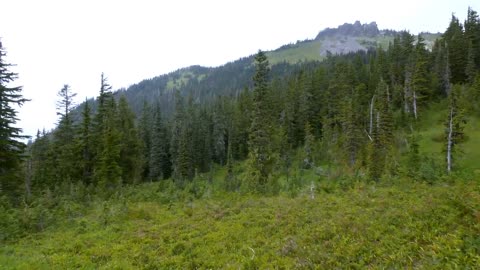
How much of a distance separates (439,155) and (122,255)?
1678 inches

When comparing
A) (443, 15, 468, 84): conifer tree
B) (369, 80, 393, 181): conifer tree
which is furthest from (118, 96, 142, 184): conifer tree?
(443, 15, 468, 84): conifer tree

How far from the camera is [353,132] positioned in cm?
4722

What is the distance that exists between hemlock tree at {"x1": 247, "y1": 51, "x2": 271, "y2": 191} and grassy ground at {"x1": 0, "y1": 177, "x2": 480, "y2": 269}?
14540mm

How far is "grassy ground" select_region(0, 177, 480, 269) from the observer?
9.09 metres

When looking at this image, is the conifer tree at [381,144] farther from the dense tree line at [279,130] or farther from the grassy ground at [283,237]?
the grassy ground at [283,237]

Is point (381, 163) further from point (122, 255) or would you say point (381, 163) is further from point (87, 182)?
point (87, 182)

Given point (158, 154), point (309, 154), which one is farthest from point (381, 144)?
point (158, 154)

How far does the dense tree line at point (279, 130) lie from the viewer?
35656 mm

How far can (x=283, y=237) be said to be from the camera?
497 inches

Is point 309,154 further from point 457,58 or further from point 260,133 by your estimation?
point 457,58

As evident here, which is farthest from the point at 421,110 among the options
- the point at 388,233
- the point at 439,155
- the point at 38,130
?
the point at 38,130

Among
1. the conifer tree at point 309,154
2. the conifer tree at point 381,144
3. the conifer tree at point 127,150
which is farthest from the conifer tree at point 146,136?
the conifer tree at point 381,144

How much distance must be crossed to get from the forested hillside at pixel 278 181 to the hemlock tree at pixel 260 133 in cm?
16

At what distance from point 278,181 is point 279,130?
2262cm
